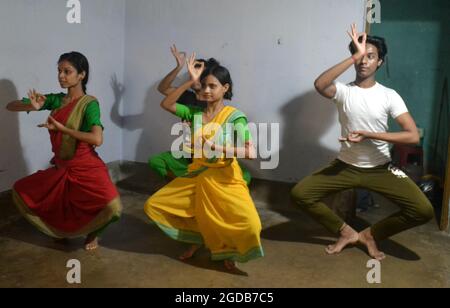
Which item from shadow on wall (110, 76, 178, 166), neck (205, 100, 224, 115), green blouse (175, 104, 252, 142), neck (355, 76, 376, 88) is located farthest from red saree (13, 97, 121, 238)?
neck (355, 76, 376, 88)

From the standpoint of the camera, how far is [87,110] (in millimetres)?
2840

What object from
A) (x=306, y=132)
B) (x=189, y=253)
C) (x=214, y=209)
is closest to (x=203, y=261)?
(x=189, y=253)

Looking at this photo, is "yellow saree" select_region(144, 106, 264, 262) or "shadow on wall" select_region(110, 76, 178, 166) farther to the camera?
"shadow on wall" select_region(110, 76, 178, 166)

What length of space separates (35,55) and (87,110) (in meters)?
0.84

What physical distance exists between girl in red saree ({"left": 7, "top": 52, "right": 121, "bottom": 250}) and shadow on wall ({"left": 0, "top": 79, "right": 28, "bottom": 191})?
276mm

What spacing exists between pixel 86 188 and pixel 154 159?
881 mm

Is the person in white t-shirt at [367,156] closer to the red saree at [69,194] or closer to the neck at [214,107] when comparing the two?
the neck at [214,107]

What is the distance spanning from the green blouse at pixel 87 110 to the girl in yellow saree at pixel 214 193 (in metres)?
0.44

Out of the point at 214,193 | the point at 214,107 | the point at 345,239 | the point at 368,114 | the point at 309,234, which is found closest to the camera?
the point at 214,193

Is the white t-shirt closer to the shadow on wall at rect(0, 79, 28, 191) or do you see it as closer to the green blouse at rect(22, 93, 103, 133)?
the green blouse at rect(22, 93, 103, 133)

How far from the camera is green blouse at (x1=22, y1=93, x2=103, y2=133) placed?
2.83m

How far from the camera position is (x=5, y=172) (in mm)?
3275

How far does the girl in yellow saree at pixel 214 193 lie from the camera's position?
2.54 meters

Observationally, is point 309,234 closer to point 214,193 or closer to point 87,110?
point 214,193
